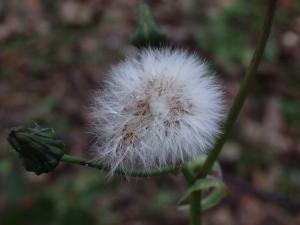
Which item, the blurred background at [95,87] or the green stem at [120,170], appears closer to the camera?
the green stem at [120,170]

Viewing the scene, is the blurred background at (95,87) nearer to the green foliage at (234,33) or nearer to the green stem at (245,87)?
the green foliage at (234,33)

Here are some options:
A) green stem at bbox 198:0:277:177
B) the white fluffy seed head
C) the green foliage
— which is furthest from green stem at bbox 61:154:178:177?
the green foliage

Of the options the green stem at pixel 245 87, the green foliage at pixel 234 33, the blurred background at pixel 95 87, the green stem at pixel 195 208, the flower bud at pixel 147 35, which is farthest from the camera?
the green foliage at pixel 234 33

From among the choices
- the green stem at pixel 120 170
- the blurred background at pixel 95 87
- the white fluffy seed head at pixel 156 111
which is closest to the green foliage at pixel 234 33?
the blurred background at pixel 95 87

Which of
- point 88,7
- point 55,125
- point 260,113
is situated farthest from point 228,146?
point 88,7

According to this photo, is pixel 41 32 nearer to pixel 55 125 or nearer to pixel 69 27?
pixel 69 27

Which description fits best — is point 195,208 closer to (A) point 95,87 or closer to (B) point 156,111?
(B) point 156,111
